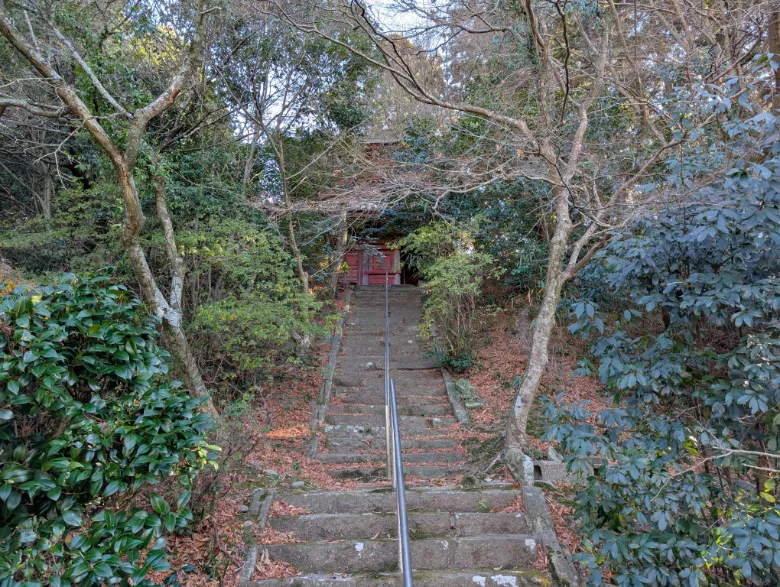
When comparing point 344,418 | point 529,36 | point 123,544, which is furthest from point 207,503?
point 529,36

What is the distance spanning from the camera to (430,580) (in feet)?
11.6

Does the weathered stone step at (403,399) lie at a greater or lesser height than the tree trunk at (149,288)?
lesser

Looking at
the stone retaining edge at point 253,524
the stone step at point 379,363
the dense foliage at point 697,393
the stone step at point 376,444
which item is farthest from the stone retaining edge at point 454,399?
the dense foliage at point 697,393

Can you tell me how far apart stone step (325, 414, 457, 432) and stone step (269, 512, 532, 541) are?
8.88 ft

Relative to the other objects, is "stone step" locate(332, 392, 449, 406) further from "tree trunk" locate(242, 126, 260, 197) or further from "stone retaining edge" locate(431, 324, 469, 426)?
"tree trunk" locate(242, 126, 260, 197)

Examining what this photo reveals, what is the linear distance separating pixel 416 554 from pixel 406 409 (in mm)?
3632

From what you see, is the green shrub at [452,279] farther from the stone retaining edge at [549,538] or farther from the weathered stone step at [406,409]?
the stone retaining edge at [549,538]

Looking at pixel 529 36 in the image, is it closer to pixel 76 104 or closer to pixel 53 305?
pixel 76 104

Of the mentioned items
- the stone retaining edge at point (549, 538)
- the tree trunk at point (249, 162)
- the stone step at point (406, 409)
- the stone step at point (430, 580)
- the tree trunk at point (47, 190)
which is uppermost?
the tree trunk at point (249, 162)

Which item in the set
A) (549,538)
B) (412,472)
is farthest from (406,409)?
(549,538)

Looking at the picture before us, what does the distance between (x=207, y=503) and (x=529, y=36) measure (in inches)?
241

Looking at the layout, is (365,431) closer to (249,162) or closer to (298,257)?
(298,257)

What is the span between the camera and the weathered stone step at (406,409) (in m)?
7.45

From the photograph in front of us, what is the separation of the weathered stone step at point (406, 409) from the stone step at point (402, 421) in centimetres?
12
